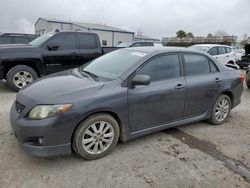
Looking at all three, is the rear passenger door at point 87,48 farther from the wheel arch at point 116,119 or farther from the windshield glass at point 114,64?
the wheel arch at point 116,119

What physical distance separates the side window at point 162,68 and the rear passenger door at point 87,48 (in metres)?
4.17

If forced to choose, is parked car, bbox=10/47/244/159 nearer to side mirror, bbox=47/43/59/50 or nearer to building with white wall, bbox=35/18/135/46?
side mirror, bbox=47/43/59/50

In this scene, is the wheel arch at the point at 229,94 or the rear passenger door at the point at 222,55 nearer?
the wheel arch at the point at 229,94

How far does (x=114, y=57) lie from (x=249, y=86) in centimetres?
597

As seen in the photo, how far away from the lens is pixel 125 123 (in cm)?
340

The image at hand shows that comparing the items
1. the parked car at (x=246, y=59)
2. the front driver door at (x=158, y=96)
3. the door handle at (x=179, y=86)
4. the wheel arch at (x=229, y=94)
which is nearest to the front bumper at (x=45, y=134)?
the front driver door at (x=158, y=96)

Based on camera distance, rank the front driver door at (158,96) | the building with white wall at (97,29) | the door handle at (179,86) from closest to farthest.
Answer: the front driver door at (158,96) → the door handle at (179,86) → the building with white wall at (97,29)

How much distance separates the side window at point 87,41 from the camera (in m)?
7.66

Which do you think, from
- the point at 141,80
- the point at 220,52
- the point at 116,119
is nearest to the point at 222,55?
the point at 220,52

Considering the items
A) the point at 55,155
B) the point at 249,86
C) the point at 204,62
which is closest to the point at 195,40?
the point at 249,86

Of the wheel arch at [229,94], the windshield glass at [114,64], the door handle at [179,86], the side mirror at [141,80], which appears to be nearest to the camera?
the side mirror at [141,80]

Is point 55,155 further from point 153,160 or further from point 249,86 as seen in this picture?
point 249,86

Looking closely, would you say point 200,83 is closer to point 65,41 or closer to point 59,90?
point 59,90

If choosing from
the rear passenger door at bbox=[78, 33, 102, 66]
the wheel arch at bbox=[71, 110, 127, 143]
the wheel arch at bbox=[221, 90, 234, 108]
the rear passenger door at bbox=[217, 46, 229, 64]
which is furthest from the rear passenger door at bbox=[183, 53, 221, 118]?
the rear passenger door at bbox=[217, 46, 229, 64]
